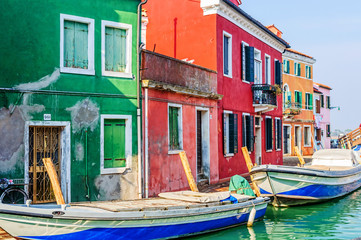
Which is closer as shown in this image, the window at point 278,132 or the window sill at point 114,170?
the window sill at point 114,170

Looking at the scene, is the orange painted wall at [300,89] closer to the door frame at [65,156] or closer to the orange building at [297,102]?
the orange building at [297,102]

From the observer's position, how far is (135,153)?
12.0m

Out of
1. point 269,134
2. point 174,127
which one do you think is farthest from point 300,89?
point 174,127

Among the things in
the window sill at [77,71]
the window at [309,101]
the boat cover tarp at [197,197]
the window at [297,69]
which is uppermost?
the window at [297,69]

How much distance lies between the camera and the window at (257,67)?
20.5 m

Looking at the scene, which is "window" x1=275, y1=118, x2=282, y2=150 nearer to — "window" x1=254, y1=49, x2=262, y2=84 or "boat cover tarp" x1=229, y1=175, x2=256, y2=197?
"window" x1=254, y1=49, x2=262, y2=84

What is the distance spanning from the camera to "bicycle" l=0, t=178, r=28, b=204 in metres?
9.47

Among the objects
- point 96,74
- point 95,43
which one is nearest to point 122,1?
point 95,43

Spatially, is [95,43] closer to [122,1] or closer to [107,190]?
[122,1]

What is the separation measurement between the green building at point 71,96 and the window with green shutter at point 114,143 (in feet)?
0.09

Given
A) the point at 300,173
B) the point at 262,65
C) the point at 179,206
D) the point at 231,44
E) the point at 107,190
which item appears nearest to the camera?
the point at 179,206

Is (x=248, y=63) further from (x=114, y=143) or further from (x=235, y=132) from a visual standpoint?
(x=114, y=143)

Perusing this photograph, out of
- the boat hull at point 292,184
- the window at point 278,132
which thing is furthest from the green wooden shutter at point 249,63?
the boat hull at point 292,184

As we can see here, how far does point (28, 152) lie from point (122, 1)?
5.03 metres
